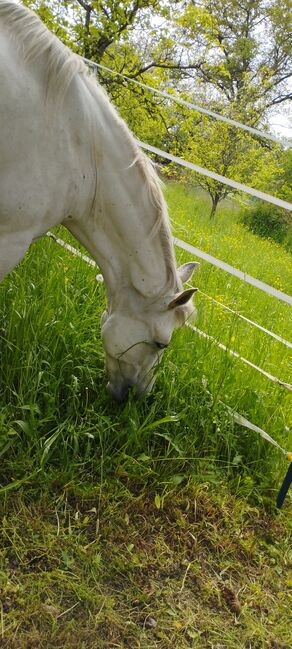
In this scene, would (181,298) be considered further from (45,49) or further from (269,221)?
(269,221)

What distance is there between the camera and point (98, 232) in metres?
2.10

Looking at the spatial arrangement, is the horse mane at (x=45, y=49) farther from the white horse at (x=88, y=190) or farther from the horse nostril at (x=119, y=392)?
the horse nostril at (x=119, y=392)

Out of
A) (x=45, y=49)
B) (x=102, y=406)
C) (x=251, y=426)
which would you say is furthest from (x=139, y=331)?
(x=45, y=49)

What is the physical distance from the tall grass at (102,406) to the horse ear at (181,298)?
489mm

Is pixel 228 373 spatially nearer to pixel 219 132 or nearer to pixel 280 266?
pixel 280 266

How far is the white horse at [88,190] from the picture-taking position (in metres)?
1.71

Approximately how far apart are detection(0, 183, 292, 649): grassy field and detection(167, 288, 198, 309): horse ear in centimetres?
58

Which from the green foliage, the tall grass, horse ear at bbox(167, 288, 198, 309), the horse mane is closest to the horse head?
horse ear at bbox(167, 288, 198, 309)

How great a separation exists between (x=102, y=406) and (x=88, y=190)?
114 centimetres

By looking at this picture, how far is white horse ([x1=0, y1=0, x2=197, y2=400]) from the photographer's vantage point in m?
1.71

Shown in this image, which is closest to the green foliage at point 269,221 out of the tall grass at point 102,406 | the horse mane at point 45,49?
the tall grass at point 102,406

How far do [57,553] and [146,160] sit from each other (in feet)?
5.62

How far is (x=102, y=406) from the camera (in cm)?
246

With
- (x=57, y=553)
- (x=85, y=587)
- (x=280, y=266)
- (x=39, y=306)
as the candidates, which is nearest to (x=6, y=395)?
(x=39, y=306)
